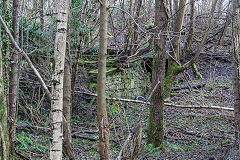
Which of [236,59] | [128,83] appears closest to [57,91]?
[236,59]

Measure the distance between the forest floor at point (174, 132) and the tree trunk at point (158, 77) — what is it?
0.82ft

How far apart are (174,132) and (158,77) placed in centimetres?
224

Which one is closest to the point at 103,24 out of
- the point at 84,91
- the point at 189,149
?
the point at 189,149

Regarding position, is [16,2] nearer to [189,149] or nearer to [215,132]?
[189,149]

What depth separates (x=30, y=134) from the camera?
5.73 m

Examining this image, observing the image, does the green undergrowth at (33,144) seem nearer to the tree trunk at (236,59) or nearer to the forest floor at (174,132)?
the forest floor at (174,132)

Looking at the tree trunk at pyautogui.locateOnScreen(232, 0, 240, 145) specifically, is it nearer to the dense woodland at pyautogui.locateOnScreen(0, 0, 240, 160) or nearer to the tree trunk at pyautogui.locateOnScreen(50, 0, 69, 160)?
the dense woodland at pyautogui.locateOnScreen(0, 0, 240, 160)

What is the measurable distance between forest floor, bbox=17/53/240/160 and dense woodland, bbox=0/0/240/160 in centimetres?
3

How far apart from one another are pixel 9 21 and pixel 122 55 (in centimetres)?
466

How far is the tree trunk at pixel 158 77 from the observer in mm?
4875

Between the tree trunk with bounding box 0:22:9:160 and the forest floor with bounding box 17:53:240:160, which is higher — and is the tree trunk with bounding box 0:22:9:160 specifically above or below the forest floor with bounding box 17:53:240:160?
above

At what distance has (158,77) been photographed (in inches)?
198

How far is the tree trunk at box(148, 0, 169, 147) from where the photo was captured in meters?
4.88

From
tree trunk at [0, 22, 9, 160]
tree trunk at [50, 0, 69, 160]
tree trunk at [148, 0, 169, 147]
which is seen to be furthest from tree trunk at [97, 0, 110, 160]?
tree trunk at [0, 22, 9, 160]
